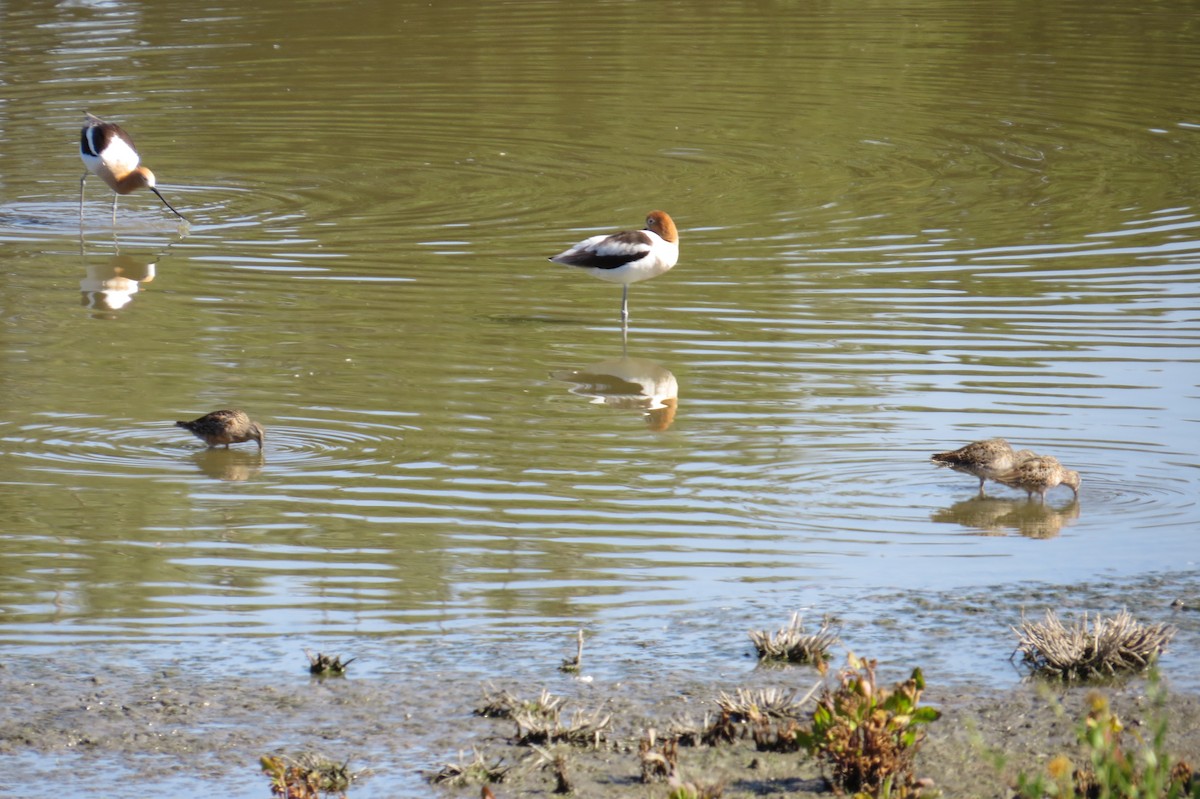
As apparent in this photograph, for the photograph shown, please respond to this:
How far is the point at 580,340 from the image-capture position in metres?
13.9

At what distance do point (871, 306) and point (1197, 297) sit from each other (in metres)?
2.57

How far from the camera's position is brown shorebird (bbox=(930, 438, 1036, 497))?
31.7ft

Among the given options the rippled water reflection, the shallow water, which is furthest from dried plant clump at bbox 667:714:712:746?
the rippled water reflection

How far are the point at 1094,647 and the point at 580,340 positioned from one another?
292 inches

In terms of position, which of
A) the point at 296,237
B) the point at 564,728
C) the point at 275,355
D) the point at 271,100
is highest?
the point at 271,100

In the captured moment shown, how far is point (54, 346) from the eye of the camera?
1372 cm

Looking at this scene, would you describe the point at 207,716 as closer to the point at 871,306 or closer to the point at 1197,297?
the point at 871,306

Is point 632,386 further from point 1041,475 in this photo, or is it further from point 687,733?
point 687,733

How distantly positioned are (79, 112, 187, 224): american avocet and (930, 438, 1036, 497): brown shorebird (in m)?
11.2

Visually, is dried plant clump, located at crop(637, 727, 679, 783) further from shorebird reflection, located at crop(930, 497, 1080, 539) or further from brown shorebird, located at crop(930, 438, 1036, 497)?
brown shorebird, located at crop(930, 438, 1036, 497)

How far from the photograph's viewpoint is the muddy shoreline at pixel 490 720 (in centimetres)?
620

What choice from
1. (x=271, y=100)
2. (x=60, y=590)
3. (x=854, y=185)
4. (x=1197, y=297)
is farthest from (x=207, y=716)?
(x=271, y=100)

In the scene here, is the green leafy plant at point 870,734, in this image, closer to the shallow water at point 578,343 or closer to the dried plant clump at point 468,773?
the dried plant clump at point 468,773

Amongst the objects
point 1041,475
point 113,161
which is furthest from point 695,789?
point 113,161
